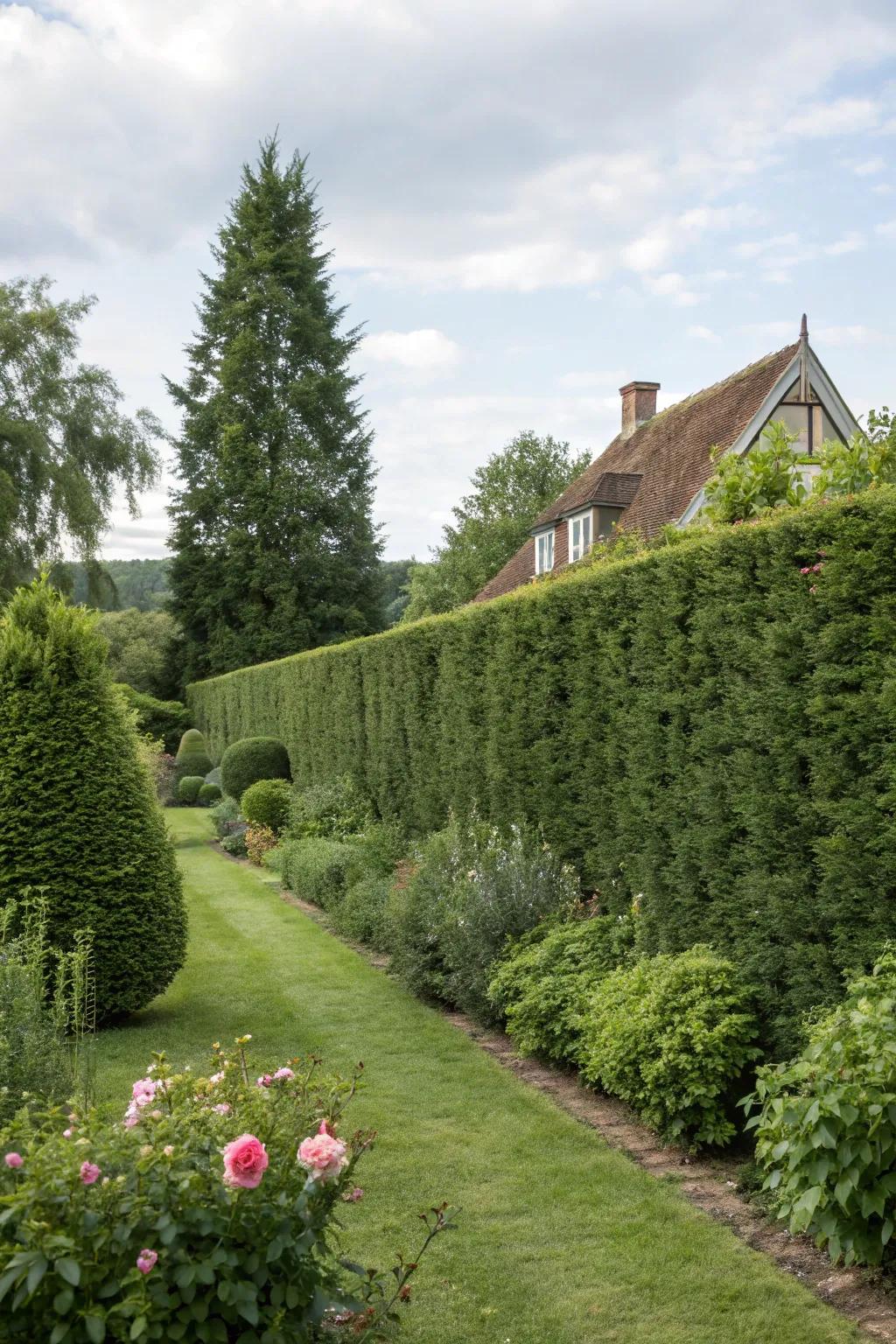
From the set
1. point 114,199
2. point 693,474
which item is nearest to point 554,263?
point 114,199

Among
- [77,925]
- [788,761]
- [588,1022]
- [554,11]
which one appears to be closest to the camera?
[788,761]

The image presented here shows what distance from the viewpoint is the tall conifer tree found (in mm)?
37281

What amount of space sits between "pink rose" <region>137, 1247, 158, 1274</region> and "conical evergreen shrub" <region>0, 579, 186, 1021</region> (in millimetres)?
5127

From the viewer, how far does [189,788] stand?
27672 millimetres

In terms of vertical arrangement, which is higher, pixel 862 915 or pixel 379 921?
pixel 862 915

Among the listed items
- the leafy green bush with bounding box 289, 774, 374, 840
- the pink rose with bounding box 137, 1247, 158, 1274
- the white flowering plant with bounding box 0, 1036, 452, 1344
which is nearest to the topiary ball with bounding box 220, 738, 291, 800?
the leafy green bush with bounding box 289, 774, 374, 840

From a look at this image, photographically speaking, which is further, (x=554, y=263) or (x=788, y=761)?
(x=554, y=263)

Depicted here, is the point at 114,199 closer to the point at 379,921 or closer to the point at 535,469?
the point at 379,921

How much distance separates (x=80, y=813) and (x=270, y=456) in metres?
32.2

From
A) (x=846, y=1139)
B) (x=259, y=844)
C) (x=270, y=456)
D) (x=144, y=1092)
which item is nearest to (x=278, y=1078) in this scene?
(x=144, y=1092)

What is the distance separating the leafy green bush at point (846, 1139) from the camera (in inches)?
148

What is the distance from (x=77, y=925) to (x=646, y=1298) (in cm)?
474

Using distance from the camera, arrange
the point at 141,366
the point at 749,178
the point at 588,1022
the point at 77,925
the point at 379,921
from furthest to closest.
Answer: the point at 141,366 → the point at 379,921 → the point at 749,178 → the point at 77,925 → the point at 588,1022

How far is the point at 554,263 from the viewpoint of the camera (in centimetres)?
1064
